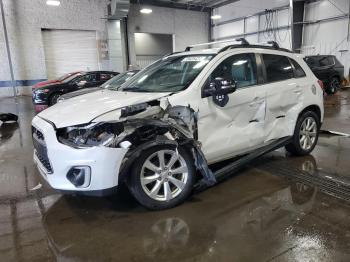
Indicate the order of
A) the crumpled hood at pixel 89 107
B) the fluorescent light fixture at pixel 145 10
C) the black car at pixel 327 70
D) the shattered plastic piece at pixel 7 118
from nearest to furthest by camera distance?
the crumpled hood at pixel 89 107, the shattered plastic piece at pixel 7 118, the black car at pixel 327 70, the fluorescent light fixture at pixel 145 10

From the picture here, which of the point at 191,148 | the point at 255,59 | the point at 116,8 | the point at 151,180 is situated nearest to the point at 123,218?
the point at 151,180

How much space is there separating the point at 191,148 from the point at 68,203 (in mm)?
1485

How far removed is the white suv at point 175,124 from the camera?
265 centimetres

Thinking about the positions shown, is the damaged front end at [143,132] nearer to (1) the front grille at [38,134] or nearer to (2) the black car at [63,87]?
(1) the front grille at [38,134]

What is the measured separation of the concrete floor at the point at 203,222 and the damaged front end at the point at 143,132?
1.54 ft

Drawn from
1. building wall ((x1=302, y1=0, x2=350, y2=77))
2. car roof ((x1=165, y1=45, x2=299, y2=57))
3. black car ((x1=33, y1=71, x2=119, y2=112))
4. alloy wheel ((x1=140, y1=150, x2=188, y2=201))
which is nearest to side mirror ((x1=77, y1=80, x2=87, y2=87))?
black car ((x1=33, y1=71, x2=119, y2=112))

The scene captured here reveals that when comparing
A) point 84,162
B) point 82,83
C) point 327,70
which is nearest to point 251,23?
point 327,70

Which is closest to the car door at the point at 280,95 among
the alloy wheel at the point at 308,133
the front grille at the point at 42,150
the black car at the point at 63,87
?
the alloy wheel at the point at 308,133

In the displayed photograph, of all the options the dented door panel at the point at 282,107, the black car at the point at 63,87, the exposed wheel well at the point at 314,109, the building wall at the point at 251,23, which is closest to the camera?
the dented door panel at the point at 282,107

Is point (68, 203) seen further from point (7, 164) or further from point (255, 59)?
point (255, 59)

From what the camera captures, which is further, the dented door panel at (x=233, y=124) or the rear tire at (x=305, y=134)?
the rear tire at (x=305, y=134)

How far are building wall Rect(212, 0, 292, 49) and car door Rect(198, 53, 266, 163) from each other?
14463 millimetres

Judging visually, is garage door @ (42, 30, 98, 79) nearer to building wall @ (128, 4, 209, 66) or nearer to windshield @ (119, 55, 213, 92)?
building wall @ (128, 4, 209, 66)

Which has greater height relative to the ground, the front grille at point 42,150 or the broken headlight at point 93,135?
the broken headlight at point 93,135
